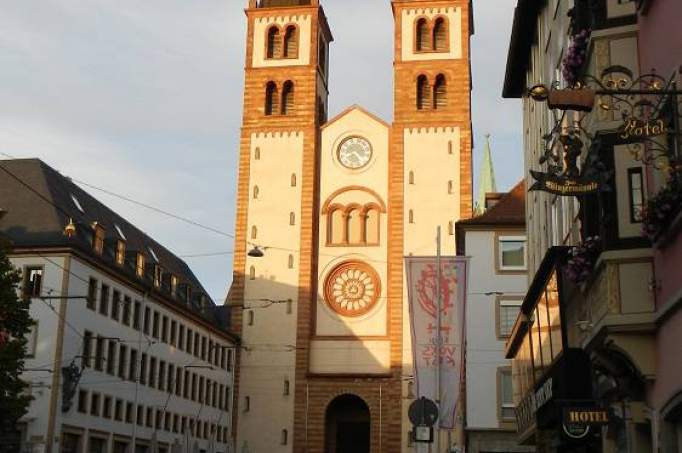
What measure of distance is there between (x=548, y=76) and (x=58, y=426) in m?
27.2

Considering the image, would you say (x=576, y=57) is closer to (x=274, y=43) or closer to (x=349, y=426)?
(x=349, y=426)

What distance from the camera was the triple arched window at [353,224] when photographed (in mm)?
61938

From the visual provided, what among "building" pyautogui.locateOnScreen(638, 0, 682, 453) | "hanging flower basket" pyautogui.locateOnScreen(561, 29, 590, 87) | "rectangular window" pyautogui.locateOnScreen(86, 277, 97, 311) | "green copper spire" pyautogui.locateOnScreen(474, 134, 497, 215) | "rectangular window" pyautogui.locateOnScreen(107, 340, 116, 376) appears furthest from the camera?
"green copper spire" pyautogui.locateOnScreen(474, 134, 497, 215)

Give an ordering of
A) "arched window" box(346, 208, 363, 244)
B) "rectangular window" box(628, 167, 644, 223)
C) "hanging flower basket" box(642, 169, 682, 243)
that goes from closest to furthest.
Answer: "hanging flower basket" box(642, 169, 682, 243), "rectangular window" box(628, 167, 644, 223), "arched window" box(346, 208, 363, 244)

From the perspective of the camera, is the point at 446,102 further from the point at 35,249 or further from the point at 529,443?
the point at 529,443

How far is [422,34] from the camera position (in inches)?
2569

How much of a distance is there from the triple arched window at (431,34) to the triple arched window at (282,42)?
7322 millimetres

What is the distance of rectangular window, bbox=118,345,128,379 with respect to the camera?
5016cm

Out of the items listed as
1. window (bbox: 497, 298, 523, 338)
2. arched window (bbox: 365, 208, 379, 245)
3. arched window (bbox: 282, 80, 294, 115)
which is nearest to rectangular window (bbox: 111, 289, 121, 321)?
arched window (bbox: 365, 208, 379, 245)

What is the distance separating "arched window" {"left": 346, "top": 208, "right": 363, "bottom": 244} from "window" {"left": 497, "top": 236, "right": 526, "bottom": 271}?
19.8 metres

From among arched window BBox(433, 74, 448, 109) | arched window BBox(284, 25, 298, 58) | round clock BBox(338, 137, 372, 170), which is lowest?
round clock BBox(338, 137, 372, 170)

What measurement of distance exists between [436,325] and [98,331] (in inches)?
935

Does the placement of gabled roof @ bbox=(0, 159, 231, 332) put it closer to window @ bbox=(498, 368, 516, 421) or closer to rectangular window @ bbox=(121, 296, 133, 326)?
rectangular window @ bbox=(121, 296, 133, 326)

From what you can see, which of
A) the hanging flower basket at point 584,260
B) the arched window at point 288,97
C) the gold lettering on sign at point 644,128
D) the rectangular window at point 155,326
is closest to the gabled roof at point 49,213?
the rectangular window at point 155,326
